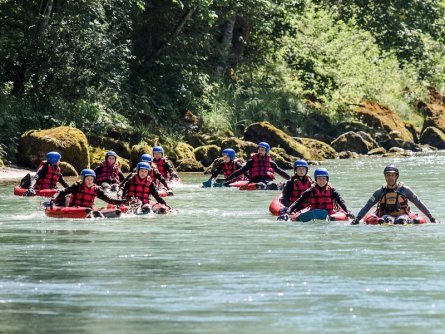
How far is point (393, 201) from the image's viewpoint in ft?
69.6

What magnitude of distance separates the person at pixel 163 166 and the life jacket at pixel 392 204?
11803 millimetres

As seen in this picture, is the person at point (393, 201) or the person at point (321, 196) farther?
the person at point (321, 196)

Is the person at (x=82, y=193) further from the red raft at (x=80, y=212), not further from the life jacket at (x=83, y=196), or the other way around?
the red raft at (x=80, y=212)

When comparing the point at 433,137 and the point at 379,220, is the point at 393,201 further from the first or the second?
the point at 433,137

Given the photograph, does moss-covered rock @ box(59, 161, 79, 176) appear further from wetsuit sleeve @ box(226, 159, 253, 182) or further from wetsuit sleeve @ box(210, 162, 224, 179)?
wetsuit sleeve @ box(226, 159, 253, 182)

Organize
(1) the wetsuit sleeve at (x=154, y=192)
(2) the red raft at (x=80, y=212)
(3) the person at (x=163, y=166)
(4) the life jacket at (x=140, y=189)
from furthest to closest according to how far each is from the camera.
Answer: (3) the person at (x=163, y=166), (4) the life jacket at (x=140, y=189), (1) the wetsuit sleeve at (x=154, y=192), (2) the red raft at (x=80, y=212)

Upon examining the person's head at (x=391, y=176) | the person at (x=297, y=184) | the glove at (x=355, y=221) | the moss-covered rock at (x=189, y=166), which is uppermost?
the person's head at (x=391, y=176)

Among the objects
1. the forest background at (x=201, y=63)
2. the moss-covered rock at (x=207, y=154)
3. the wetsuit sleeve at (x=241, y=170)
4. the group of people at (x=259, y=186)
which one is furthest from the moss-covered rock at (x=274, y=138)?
the wetsuit sleeve at (x=241, y=170)

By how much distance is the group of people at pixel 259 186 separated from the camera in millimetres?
21016

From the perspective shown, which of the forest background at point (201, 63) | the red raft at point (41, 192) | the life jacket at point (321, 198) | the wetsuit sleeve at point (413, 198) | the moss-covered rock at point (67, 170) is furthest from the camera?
the forest background at point (201, 63)

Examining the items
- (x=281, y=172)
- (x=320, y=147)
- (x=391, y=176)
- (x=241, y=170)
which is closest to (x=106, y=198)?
(x=391, y=176)

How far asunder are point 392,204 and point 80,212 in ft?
20.3

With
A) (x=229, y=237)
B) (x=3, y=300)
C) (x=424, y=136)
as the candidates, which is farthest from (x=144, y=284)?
(x=424, y=136)

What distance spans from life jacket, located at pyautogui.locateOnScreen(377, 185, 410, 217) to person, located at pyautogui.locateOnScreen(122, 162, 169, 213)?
4982mm
